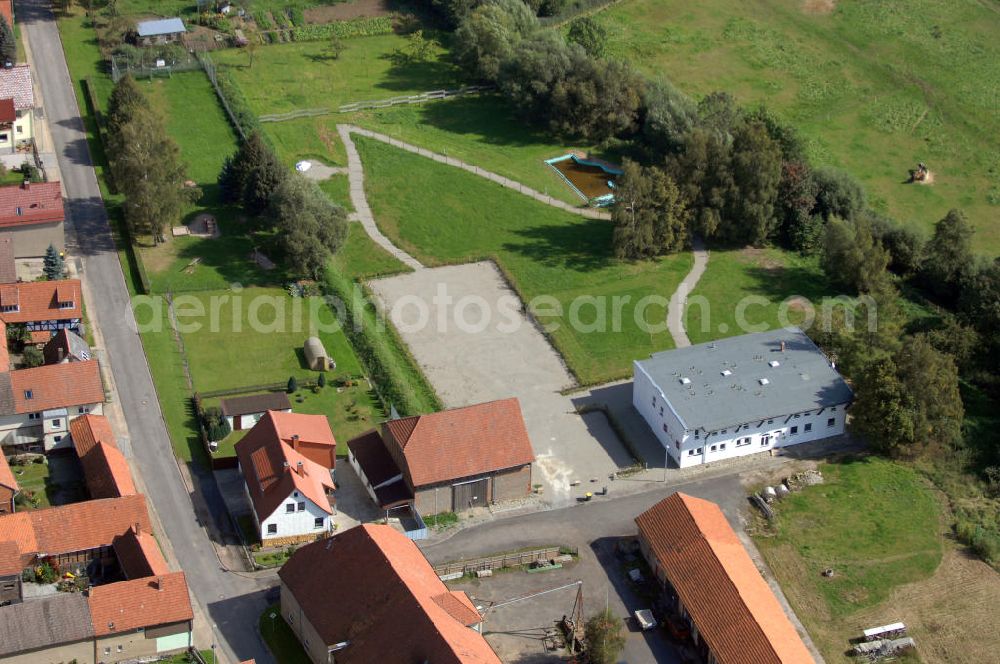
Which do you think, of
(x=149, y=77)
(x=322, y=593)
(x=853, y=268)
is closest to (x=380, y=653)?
(x=322, y=593)

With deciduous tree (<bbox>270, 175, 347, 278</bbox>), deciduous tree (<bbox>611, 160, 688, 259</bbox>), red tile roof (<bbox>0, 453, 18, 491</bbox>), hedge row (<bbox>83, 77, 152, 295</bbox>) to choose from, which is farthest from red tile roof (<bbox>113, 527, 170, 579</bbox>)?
deciduous tree (<bbox>611, 160, 688, 259</bbox>)

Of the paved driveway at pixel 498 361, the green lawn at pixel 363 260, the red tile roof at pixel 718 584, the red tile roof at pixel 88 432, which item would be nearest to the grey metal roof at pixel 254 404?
the red tile roof at pixel 88 432

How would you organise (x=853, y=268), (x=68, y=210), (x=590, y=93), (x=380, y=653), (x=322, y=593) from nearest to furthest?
(x=380, y=653) → (x=322, y=593) → (x=853, y=268) → (x=68, y=210) → (x=590, y=93)

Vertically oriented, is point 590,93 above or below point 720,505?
above

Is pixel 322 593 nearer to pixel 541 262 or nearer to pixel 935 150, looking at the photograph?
pixel 541 262

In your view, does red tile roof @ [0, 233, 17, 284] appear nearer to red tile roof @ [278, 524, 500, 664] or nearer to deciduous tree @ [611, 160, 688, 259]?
red tile roof @ [278, 524, 500, 664]

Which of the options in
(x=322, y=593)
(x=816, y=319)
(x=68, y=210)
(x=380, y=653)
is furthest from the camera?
(x=68, y=210)

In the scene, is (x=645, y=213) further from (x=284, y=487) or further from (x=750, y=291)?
(x=284, y=487)

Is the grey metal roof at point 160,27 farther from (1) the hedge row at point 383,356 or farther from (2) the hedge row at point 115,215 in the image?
(1) the hedge row at point 383,356
